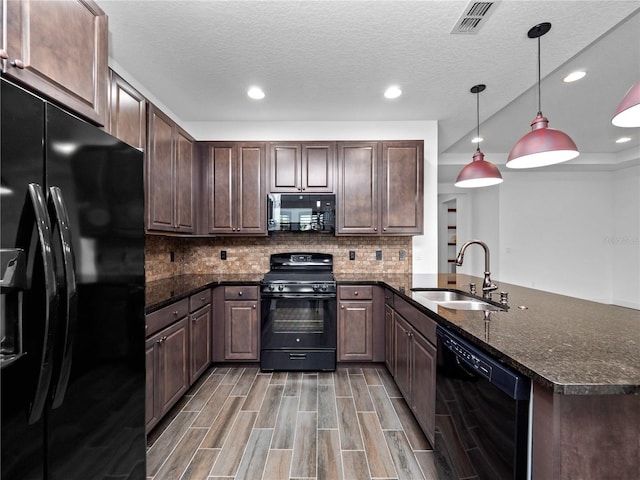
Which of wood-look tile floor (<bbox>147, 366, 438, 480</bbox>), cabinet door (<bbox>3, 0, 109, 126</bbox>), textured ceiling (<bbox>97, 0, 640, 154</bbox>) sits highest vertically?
textured ceiling (<bbox>97, 0, 640, 154</bbox>)

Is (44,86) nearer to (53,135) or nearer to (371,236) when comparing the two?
(53,135)

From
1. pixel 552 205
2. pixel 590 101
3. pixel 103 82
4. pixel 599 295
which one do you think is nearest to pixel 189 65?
pixel 103 82

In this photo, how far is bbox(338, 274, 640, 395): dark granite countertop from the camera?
0.80 meters

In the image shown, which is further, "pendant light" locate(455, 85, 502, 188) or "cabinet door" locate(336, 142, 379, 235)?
"cabinet door" locate(336, 142, 379, 235)

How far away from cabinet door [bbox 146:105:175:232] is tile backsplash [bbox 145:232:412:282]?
99cm

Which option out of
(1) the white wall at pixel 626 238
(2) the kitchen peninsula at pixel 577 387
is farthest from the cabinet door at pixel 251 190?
(1) the white wall at pixel 626 238

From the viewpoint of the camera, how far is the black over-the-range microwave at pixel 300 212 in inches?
121

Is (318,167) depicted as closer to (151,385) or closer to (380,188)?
(380,188)

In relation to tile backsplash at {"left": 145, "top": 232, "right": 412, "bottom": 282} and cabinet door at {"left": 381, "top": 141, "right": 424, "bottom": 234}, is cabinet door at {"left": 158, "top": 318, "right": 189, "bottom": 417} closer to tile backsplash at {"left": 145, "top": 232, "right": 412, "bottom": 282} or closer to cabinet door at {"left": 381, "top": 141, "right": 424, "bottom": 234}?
tile backsplash at {"left": 145, "top": 232, "right": 412, "bottom": 282}

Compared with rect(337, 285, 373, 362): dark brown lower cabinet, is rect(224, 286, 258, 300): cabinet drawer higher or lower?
higher

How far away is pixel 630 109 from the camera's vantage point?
122 centimetres

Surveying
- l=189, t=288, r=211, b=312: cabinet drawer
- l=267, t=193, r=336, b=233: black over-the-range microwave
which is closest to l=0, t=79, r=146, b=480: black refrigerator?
l=189, t=288, r=211, b=312: cabinet drawer

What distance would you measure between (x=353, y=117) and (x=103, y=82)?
2.42m

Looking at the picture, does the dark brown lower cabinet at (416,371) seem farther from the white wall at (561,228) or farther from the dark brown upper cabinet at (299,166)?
the white wall at (561,228)
